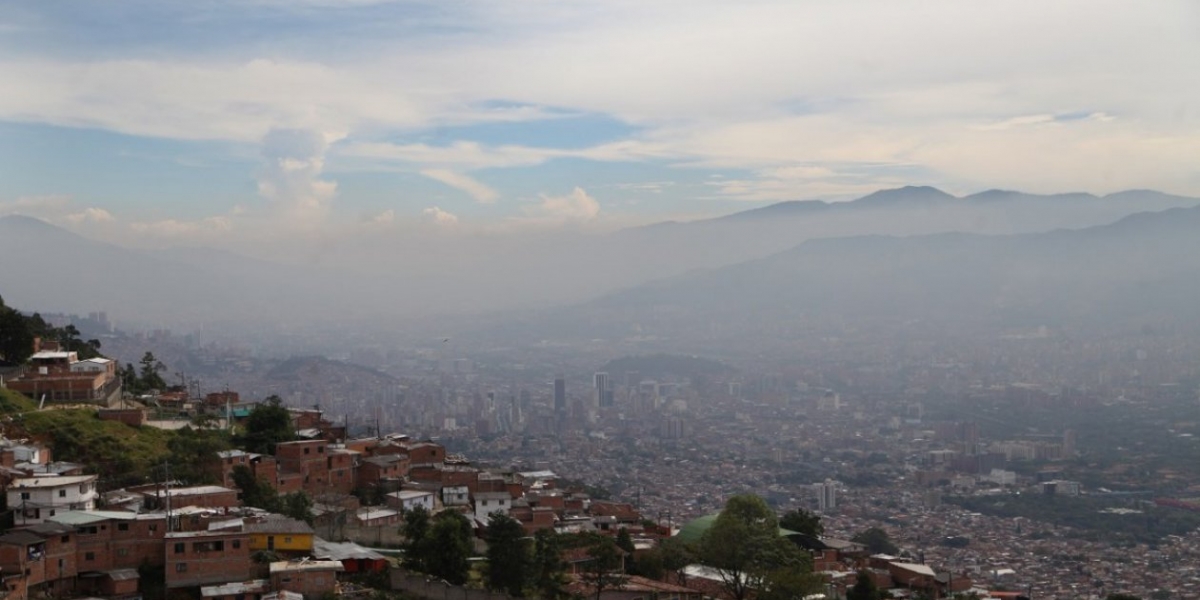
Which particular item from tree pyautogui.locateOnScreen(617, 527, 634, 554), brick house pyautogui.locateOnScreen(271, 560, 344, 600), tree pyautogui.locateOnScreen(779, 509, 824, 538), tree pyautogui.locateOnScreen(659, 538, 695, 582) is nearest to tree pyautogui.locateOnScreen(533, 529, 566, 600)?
tree pyautogui.locateOnScreen(617, 527, 634, 554)

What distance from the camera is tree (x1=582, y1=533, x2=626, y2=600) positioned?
18844 mm

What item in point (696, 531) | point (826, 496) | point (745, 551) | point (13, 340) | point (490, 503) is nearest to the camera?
point (745, 551)

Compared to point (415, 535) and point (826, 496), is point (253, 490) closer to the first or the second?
point (415, 535)

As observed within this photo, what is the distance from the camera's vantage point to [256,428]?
24000 millimetres

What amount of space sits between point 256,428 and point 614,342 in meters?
114

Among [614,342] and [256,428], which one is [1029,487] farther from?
[614,342]

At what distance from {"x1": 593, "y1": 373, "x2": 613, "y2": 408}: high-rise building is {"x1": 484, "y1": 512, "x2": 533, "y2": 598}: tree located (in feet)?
212

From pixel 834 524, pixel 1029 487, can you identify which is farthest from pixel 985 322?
pixel 834 524

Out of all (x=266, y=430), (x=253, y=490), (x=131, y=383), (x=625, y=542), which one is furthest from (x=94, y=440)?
(x=625, y=542)

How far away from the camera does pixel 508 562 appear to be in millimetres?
17656

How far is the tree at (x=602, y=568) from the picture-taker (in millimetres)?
18844

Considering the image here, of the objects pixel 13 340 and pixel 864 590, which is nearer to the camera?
pixel 864 590

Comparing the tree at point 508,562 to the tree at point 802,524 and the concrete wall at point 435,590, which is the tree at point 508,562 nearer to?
the concrete wall at point 435,590

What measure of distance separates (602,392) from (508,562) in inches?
2657
